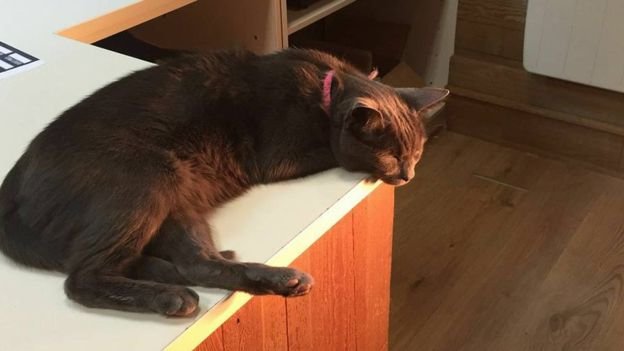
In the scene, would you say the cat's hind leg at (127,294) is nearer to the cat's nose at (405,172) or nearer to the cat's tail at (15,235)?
the cat's tail at (15,235)

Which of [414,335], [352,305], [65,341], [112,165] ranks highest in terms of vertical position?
[112,165]

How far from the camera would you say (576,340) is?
1630 millimetres

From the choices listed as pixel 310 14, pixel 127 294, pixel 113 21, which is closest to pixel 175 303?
pixel 127 294

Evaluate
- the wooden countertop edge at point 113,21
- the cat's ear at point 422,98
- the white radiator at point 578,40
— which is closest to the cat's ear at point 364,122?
the cat's ear at point 422,98

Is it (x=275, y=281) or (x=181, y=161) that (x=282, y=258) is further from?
(x=181, y=161)

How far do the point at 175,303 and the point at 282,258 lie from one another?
0.50ft

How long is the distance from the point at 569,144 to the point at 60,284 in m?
1.99

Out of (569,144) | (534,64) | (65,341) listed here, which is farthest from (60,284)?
(569,144)

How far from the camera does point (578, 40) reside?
208cm

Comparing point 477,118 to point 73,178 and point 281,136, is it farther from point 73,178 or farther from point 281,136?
point 73,178

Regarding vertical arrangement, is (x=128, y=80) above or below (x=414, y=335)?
above

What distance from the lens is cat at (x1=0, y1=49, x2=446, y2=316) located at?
2.43 feet

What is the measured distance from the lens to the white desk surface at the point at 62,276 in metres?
0.68

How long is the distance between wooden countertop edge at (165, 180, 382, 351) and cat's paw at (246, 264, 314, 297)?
0.08 ft
